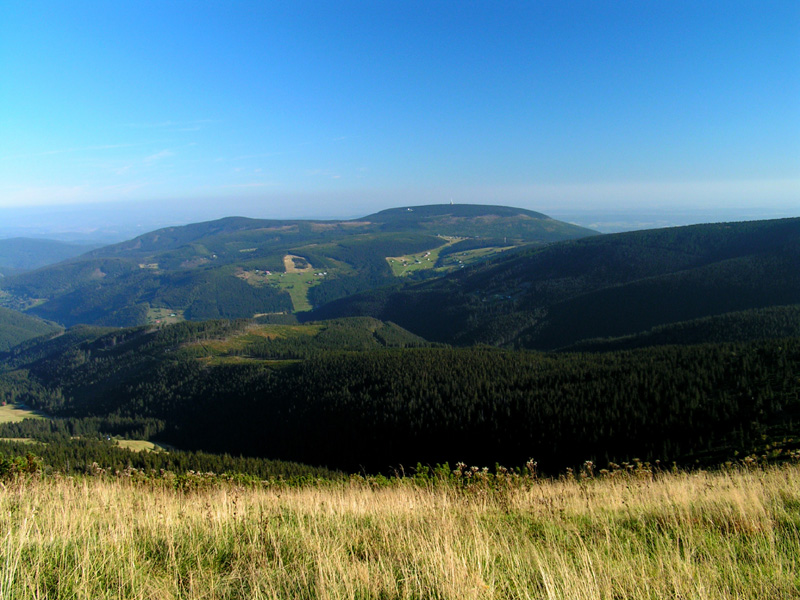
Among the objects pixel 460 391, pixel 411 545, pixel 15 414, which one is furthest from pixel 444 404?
pixel 15 414

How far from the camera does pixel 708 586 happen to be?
4.76 metres

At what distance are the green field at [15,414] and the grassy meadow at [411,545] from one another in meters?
167

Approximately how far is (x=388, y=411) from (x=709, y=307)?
466ft

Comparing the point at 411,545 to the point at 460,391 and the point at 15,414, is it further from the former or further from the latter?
the point at 15,414

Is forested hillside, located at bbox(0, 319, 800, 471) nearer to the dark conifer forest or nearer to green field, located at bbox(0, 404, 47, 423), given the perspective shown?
the dark conifer forest

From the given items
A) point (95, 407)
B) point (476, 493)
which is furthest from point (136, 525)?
point (95, 407)

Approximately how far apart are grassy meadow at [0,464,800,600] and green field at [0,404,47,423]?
167 m

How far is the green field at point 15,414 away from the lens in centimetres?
12938

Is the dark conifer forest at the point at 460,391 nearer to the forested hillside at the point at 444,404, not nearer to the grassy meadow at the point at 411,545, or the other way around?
the forested hillside at the point at 444,404

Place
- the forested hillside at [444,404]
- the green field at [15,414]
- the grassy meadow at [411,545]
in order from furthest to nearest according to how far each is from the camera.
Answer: the green field at [15,414] → the forested hillside at [444,404] → the grassy meadow at [411,545]

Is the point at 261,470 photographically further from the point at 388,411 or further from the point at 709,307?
the point at 709,307

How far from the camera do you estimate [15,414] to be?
452 feet

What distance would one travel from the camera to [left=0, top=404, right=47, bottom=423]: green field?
424 feet

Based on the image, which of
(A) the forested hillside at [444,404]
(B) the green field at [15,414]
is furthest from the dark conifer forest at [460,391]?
(B) the green field at [15,414]
